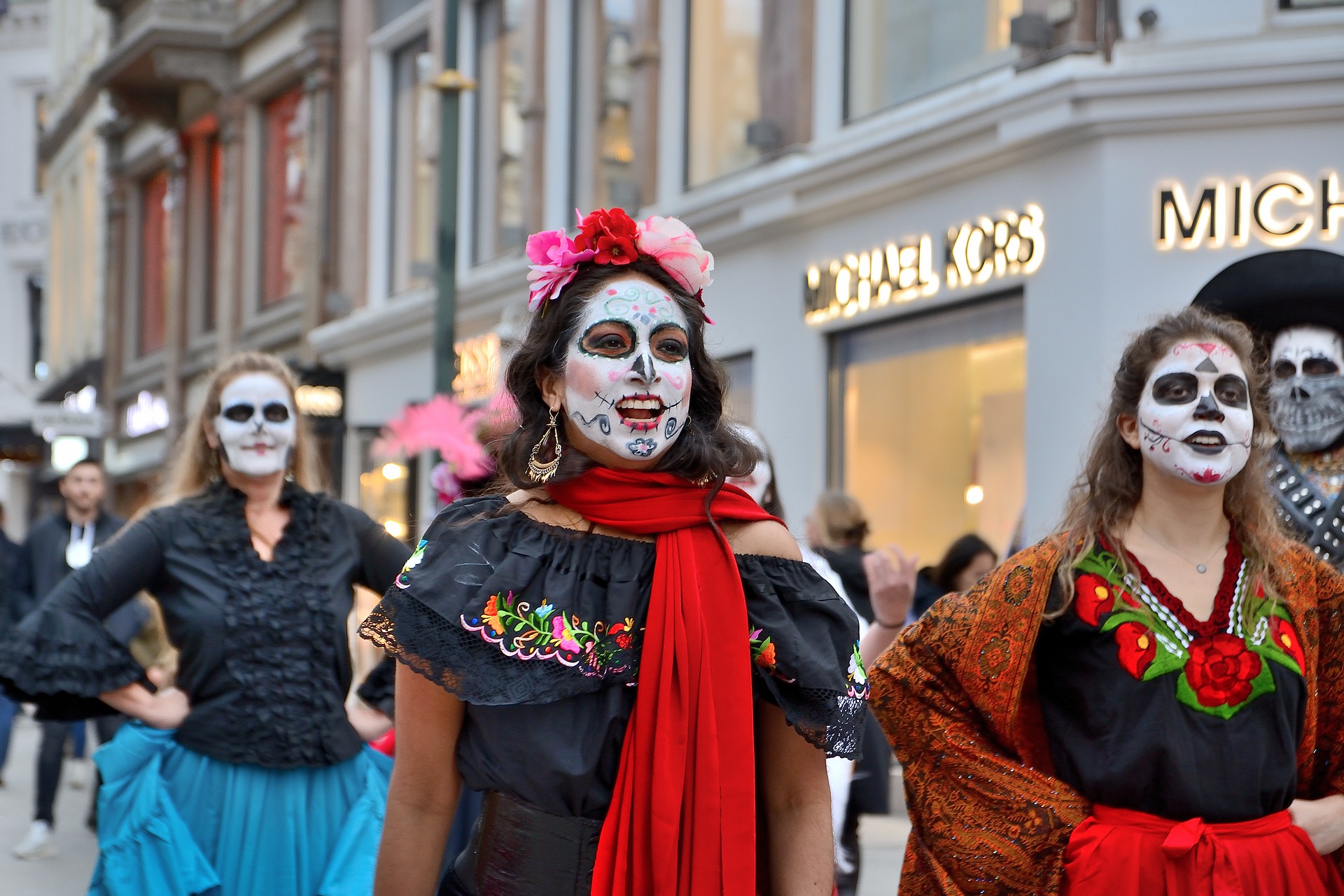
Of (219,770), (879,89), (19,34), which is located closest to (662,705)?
(219,770)

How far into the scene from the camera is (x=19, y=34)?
4191cm

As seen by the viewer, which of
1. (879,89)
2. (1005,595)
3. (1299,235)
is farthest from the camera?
(879,89)

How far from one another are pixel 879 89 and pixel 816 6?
936 mm

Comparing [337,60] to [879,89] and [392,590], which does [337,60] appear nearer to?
[879,89]

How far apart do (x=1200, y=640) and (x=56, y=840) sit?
23.7 feet

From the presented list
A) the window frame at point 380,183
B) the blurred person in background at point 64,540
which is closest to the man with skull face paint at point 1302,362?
the blurred person in background at point 64,540

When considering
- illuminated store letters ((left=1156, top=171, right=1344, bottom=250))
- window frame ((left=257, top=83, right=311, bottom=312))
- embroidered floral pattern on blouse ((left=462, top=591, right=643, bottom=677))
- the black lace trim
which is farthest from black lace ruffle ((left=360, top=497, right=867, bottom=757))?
window frame ((left=257, top=83, right=311, bottom=312))

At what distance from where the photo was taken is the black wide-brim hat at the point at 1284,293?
5004 mm

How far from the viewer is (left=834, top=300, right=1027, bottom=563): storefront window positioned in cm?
1130

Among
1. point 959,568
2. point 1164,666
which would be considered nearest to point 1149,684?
point 1164,666

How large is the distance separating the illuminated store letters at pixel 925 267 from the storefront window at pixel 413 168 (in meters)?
7.89

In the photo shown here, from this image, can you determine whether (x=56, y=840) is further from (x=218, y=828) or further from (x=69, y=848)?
(x=218, y=828)

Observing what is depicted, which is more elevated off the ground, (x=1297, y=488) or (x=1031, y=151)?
(x=1031, y=151)

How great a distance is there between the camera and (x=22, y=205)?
138 feet
